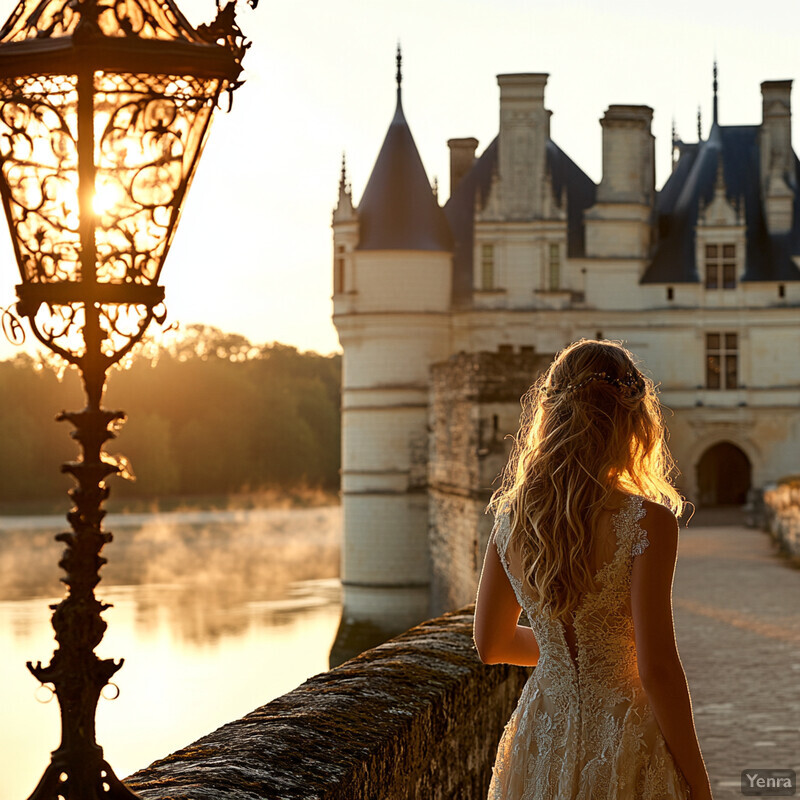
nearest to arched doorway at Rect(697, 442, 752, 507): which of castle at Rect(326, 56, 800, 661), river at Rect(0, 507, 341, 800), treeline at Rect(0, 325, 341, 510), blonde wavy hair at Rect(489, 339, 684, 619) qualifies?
castle at Rect(326, 56, 800, 661)

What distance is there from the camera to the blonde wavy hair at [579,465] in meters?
2.09

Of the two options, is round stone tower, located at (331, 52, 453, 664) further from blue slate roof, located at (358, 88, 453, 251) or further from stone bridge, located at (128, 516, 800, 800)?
stone bridge, located at (128, 516, 800, 800)

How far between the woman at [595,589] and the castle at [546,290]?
65.1ft

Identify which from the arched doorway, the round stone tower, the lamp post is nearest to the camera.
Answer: the lamp post

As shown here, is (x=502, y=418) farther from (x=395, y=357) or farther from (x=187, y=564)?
(x=187, y=564)

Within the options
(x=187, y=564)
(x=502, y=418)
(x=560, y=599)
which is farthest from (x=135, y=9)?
(x=187, y=564)

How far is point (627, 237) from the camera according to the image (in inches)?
923

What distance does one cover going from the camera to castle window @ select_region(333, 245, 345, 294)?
22.9 meters

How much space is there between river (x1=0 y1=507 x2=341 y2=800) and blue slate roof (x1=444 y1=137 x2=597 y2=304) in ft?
22.1

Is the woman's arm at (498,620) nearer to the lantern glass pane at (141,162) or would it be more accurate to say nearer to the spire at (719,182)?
the lantern glass pane at (141,162)

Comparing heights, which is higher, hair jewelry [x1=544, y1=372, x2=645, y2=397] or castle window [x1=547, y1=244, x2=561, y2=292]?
castle window [x1=547, y1=244, x2=561, y2=292]

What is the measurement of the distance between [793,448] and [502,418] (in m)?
8.44

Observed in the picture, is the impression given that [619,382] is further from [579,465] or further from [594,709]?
[594,709]

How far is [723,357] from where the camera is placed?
2369 centimetres
